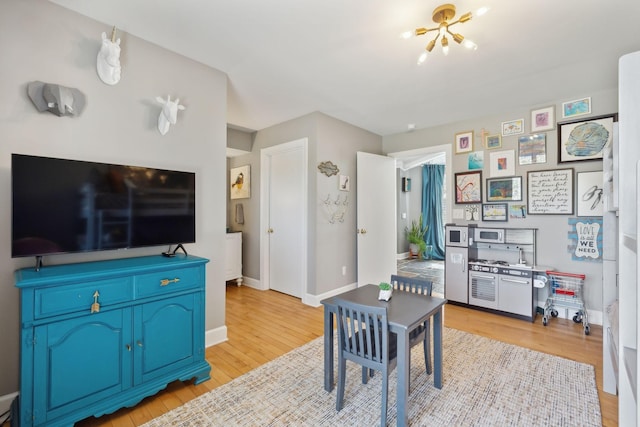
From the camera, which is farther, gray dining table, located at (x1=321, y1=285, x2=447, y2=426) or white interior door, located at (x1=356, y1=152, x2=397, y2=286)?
white interior door, located at (x1=356, y1=152, x2=397, y2=286)

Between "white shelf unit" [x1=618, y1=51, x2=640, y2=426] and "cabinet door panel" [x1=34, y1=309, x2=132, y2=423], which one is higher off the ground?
"white shelf unit" [x1=618, y1=51, x2=640, y2=426]

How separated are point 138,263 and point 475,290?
3.67 m

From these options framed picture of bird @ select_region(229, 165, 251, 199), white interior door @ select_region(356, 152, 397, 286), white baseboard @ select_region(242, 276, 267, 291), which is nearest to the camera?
white interior door @ select_region(356, 152, 397, 286)

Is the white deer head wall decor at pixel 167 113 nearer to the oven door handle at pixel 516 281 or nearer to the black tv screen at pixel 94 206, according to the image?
the black tv screen at pixel 94 206

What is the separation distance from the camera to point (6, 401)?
175 centimetres

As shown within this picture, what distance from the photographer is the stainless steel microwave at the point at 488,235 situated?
366cm

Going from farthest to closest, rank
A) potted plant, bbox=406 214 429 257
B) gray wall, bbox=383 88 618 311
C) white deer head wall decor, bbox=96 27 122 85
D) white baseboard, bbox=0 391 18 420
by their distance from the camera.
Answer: potted plant, bbox=406 214 429 257 < gray wall, bbox=383 88 618 311 < white deer head wall decor, bbox=96 27 122 85 < white baseboard, bbox=0 391 18 420

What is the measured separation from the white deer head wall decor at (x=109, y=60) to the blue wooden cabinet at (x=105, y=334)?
1.32 meters

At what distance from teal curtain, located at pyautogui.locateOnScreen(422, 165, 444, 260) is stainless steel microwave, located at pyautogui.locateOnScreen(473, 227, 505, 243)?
3.82 meters

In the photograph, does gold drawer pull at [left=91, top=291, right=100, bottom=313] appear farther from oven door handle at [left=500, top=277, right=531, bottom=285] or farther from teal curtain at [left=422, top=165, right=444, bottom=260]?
teal curtain at [left=422, top=165, right=444, bottom=260]

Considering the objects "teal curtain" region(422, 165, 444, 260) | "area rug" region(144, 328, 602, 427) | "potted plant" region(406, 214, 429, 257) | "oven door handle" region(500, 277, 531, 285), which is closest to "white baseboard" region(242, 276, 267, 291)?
"area rug" region(144, 328, 602, 427)

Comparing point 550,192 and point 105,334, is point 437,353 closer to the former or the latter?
point 105,334

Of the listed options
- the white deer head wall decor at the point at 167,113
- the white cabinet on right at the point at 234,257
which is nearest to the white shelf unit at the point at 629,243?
the white deer head wall decor at the point at 167,113

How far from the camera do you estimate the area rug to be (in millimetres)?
1738
